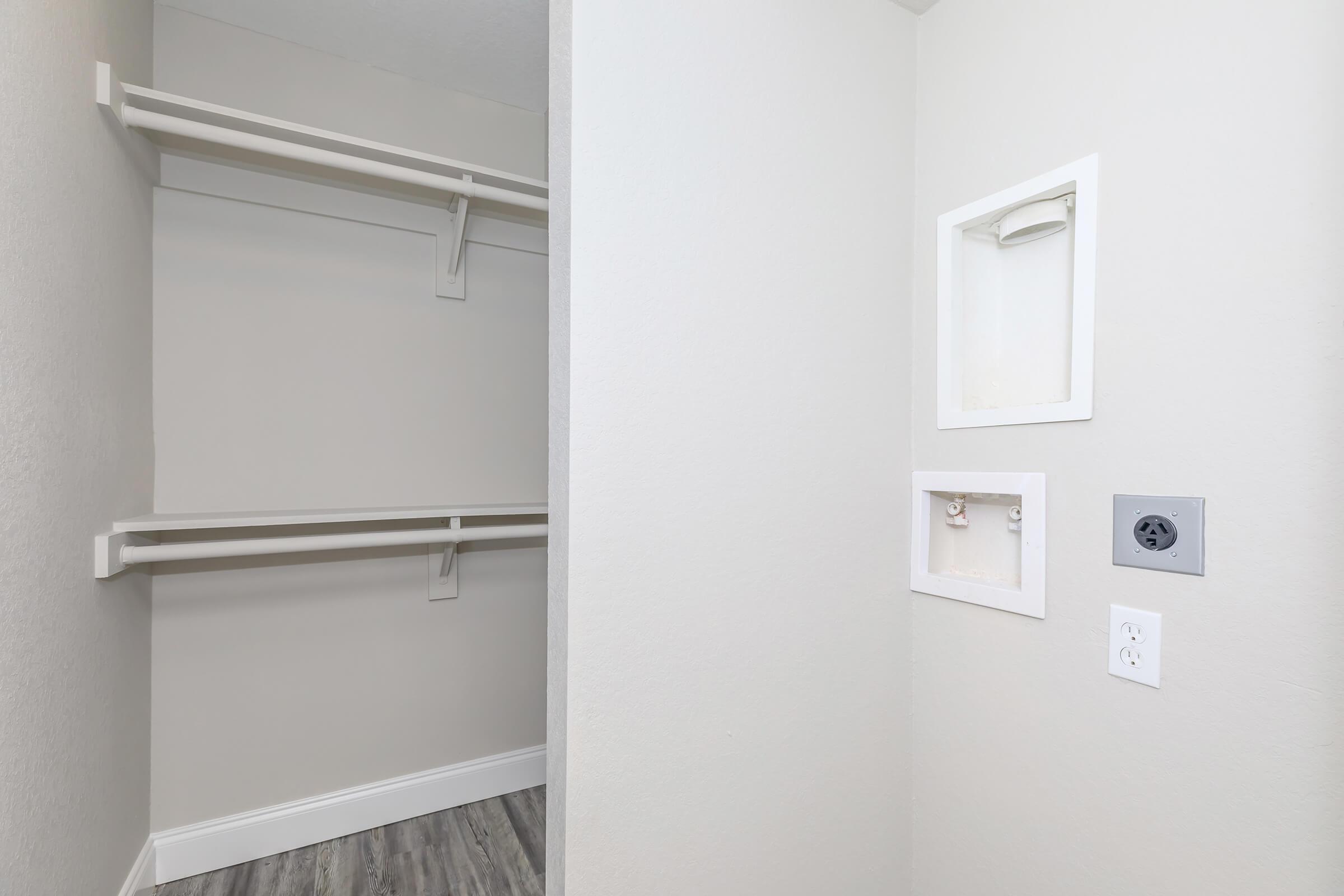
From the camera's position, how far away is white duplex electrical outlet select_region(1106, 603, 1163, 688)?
0.97 metres

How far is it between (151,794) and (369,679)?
59 centimetres

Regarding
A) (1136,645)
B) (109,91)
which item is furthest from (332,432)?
(1136,645)

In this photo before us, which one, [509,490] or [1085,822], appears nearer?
[1085,822]

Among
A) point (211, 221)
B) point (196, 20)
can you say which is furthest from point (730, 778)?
point (196, 20)

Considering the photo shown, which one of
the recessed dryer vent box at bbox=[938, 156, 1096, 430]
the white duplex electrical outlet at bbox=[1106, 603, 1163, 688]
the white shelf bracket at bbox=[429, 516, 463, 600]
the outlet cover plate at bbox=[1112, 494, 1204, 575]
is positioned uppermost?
the recessed dryer vent box at bbox=[938, 156, 1096, 430]

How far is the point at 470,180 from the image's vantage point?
180 centimetres

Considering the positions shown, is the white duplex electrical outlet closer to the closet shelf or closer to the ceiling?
the closet shelf

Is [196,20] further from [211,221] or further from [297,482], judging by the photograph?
[297,482]

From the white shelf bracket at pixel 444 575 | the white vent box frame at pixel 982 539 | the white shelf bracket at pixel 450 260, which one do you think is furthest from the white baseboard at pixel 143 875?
the white vent box frame at pixel 982 539

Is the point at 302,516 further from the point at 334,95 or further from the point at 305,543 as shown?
the point at 334,95

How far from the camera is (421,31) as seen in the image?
1.85 meters

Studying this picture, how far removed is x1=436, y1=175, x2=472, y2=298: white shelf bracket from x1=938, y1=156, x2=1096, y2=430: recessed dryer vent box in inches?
60.3

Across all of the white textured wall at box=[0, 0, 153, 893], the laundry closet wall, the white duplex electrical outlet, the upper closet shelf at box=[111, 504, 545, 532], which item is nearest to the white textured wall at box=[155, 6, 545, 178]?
the laundry closet wall

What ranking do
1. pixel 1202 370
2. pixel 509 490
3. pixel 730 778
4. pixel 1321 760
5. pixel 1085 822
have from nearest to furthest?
pixel 1321 760
pixel 1202 370
pixel 1085 822
pixel 730 778
pixel 509 490
